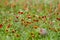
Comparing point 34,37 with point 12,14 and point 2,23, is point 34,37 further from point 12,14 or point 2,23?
point 12,14

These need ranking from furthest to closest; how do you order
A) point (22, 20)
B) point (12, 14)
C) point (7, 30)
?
point (12, 14)
point (22, 20)
point (7, 30)

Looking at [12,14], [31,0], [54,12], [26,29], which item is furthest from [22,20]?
[31,0]

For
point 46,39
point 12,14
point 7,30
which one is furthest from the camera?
point 12,14

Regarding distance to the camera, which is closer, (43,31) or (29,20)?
(43,31)

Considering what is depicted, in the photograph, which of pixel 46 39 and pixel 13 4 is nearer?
pixel 46 39

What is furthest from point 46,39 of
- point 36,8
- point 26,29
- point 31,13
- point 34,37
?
point 36,8

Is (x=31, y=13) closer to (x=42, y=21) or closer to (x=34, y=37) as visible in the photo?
(x=42, y=21)
